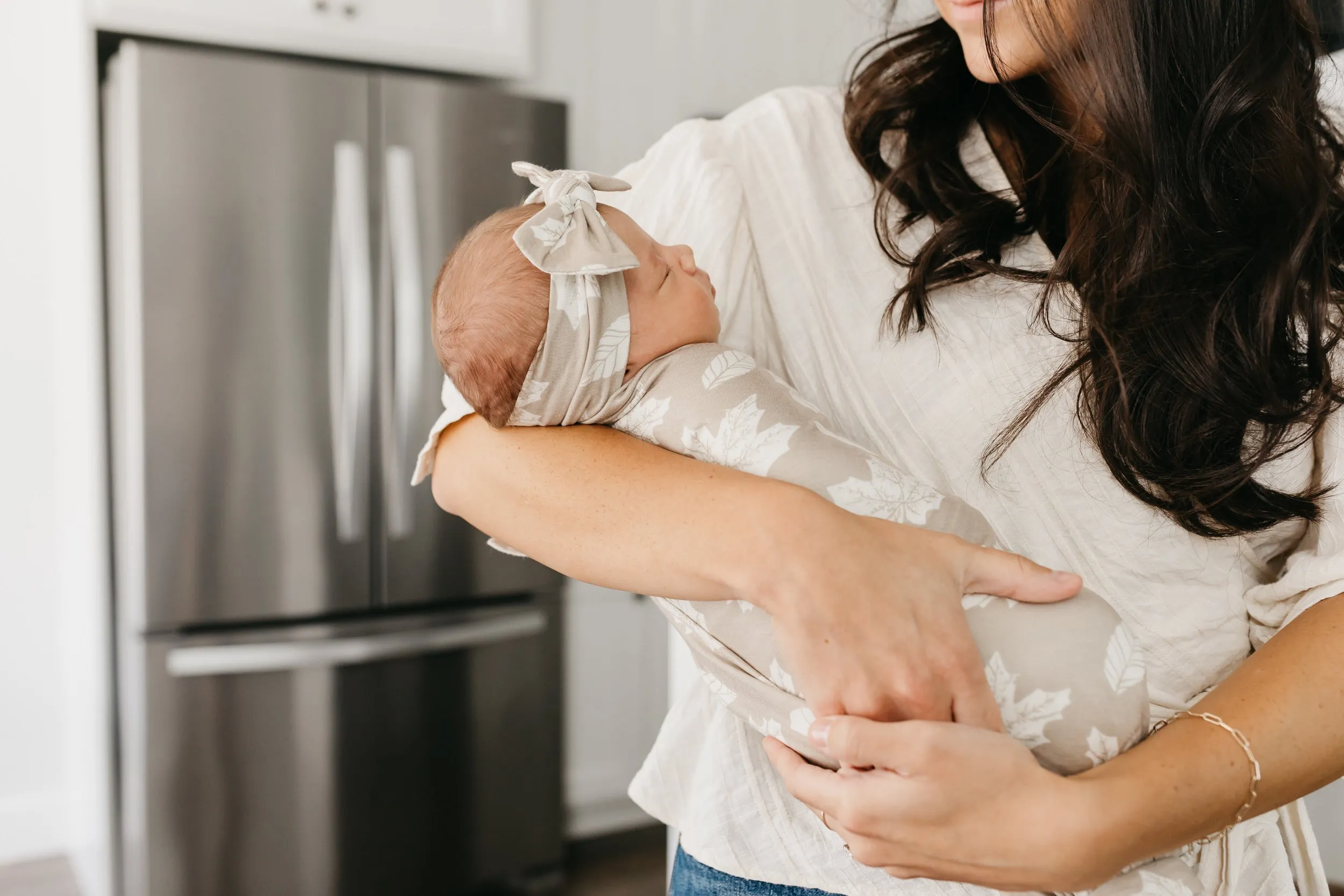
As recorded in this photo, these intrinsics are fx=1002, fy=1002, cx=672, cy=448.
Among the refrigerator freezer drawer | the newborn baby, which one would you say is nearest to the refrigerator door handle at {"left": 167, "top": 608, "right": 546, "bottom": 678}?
the refrigerator freezer drawer

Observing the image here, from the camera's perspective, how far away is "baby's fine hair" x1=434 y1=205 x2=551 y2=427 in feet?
2.82

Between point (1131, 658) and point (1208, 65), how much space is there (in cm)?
52

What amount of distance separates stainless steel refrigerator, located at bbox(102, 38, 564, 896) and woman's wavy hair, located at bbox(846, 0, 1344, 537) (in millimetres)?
1663

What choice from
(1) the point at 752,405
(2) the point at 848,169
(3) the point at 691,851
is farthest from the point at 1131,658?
(2) the point at 848,169

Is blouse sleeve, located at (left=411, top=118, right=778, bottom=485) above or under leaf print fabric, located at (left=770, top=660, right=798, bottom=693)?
above

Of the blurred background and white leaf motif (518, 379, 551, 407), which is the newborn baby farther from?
the blurred background

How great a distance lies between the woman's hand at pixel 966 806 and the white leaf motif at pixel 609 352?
13.9 inches

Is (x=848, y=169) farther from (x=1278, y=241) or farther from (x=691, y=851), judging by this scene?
(x=691, y=851)

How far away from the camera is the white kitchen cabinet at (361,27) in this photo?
2.12 meters

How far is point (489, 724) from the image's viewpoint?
253 cm

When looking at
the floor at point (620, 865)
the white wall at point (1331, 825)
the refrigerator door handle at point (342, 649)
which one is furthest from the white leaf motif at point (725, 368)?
the floor at point (620, 865)

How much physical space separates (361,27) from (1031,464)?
2.03 meters

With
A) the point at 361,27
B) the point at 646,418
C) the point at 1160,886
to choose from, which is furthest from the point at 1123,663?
the point at 361,27

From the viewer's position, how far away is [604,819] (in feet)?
9.81
